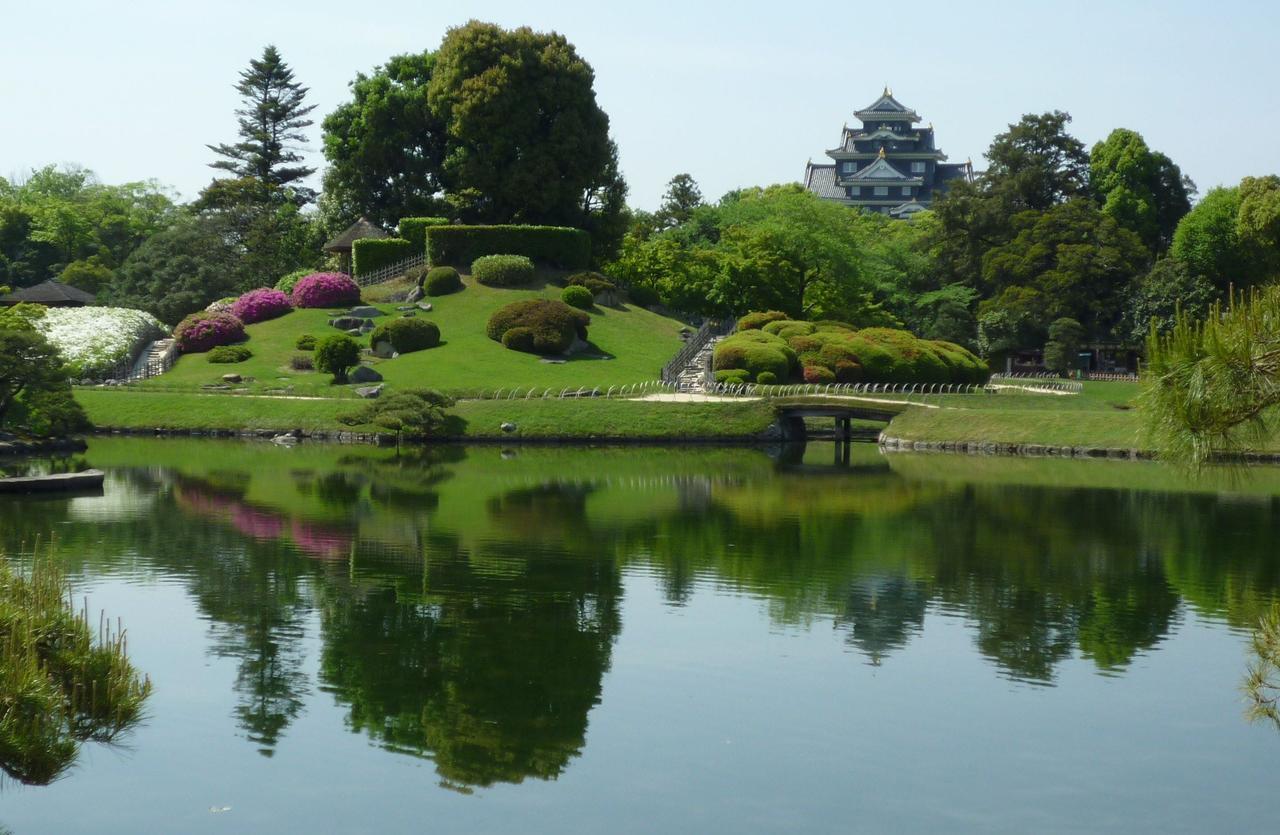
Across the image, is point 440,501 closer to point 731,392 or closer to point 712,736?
point 712,736

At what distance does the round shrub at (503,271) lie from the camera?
7300 centimetres

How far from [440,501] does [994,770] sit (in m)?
23.0

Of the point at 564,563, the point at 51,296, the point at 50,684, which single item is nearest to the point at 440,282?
the point at 51,296

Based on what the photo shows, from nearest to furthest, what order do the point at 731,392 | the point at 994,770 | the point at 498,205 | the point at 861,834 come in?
the point at 861,834, the point at 994,770, the point at 731,392, the point at 498,205

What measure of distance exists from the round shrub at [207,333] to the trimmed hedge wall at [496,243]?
13.0 m

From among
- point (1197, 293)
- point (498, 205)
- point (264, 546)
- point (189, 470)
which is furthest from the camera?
point (498, 205)

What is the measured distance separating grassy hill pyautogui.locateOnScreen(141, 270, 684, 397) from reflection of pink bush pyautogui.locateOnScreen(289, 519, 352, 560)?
1061 inches

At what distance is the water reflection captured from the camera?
1781 cm

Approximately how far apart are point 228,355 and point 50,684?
2128 inches

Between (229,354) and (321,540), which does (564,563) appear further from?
(229,354)

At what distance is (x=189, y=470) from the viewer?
43000mm

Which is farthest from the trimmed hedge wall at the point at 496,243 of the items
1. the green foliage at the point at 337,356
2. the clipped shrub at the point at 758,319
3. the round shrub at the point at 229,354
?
the green foliage at the point at 337,356

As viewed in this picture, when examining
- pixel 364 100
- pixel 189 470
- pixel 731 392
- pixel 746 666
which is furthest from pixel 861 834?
pixel 364 100

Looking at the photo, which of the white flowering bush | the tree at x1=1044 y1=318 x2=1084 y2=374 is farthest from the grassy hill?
the tree at x1=1044 y1=318 x2=1084 y2=374
